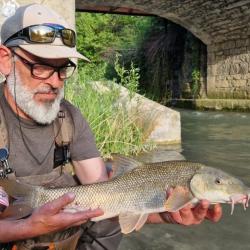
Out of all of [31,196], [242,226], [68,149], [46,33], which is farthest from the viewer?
[242,226]

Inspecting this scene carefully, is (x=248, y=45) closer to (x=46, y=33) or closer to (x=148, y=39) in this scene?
(x=148, y=39)

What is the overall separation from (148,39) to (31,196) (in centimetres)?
2251

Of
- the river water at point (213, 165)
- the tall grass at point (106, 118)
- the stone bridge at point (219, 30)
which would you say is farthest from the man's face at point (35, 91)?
the stone bridge at point (219, 30)

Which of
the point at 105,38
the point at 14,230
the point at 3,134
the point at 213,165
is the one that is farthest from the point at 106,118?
the point at 105,38

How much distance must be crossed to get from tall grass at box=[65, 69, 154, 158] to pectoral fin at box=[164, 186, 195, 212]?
3.40 metres

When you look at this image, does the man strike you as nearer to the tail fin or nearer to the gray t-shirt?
the gray t-shirt

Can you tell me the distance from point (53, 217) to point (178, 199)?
0.60 meters

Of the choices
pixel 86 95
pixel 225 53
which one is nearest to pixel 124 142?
pixel 86 95

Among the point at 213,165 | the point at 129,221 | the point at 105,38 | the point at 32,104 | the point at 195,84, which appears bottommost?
the point at 213,165

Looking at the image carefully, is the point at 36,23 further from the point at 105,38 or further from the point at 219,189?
the point at 105,38

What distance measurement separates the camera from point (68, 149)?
281 cm

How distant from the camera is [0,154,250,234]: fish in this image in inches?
94.0

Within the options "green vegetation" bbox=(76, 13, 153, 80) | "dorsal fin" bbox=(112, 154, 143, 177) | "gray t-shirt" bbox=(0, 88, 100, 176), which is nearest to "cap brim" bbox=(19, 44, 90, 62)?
"gray t-shirt" bbox=(0, 88, 100, 176)

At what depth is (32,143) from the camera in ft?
8.81
